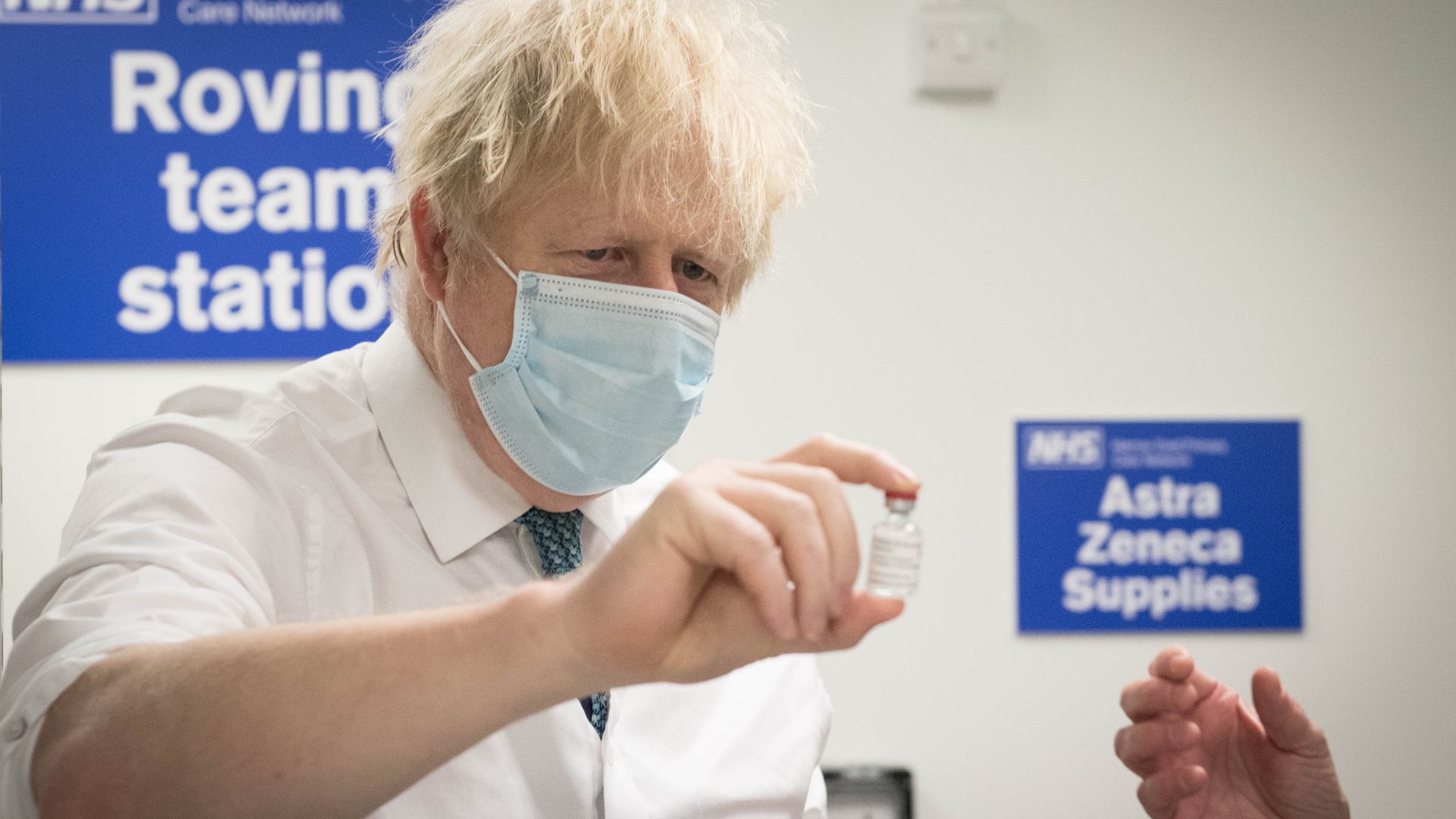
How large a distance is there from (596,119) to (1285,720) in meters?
0.95

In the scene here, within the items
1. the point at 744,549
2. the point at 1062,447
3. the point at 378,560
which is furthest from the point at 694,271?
the point at 1062,447

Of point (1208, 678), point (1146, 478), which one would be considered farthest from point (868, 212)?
point (1208, 678)

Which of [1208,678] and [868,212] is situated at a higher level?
[868,212]

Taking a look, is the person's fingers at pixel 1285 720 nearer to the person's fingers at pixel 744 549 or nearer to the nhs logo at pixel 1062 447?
the person's fingers at pixel 744 549

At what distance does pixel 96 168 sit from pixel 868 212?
5.19 ft

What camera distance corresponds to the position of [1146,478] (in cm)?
249

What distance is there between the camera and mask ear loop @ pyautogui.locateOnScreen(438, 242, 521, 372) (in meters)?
1.18

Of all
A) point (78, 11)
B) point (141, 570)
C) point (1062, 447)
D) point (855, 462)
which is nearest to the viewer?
point (855, 462)

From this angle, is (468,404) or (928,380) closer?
(468,404)

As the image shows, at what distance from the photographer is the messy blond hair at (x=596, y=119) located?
113 cm

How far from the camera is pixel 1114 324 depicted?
2.50 m

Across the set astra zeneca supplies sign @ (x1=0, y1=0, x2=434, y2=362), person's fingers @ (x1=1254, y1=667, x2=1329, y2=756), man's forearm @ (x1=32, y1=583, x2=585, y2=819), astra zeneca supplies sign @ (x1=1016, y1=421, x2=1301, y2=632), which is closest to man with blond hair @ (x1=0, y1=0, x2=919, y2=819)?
man's forearm @ (x1=32, y1=583, x2=585, y2=819)

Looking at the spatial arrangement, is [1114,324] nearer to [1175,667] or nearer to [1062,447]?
[1062,447]

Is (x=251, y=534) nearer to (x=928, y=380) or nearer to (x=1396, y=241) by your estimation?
(x=928, y=380)
